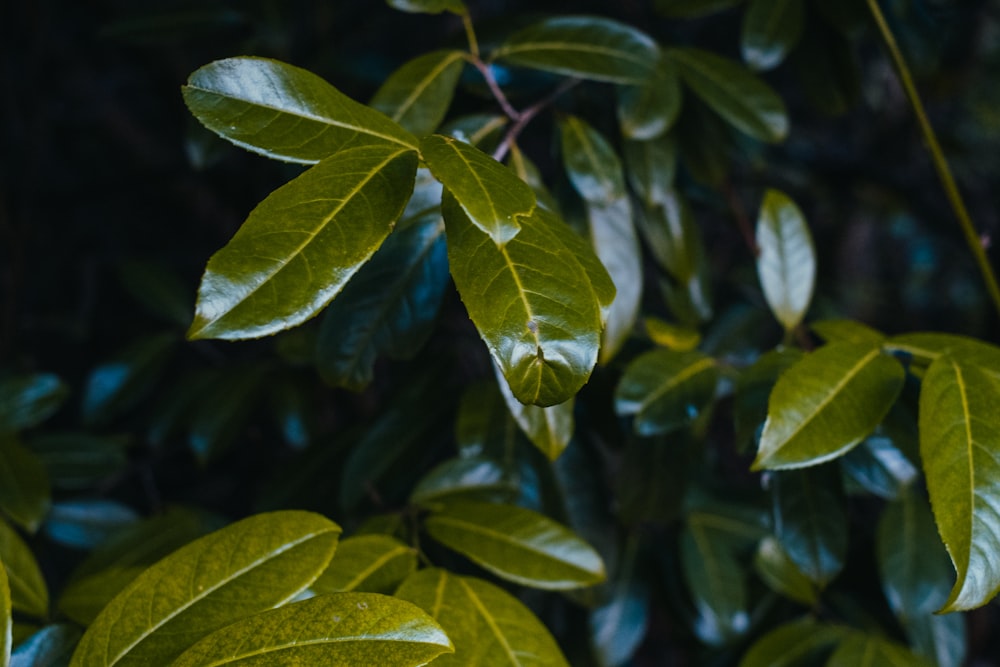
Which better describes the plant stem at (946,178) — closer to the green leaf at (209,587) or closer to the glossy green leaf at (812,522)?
the glossy green leaf at (812,522)

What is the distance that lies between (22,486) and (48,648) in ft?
1.29

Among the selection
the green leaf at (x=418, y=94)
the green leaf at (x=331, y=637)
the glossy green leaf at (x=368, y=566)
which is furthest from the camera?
the green leaf at (x=418, y=94)

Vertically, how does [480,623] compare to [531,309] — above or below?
below

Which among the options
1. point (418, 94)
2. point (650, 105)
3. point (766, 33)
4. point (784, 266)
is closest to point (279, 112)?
point (418, 94)

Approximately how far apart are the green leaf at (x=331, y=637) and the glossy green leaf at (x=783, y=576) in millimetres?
575

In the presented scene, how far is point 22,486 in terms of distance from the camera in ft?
2.62

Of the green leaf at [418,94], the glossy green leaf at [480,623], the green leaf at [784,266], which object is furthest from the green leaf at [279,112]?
the green leaf at [784,266]

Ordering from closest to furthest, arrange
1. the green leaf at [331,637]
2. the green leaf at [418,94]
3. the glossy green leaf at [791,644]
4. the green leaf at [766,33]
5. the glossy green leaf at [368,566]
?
the green leaf at [331,637], the glossy green leaf at [368,566], the green leaf at [418,94], the glossy green leaf at [791,644], the green leaf at [766,33]

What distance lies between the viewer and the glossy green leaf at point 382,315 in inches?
26.1

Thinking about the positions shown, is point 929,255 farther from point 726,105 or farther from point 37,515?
point 37,515

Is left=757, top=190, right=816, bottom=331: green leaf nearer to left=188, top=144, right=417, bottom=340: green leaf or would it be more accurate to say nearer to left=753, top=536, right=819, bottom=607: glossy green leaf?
left=753, top=536, right=819, bottom=607: glossy green leaf

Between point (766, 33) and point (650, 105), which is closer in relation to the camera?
point (650, 105)

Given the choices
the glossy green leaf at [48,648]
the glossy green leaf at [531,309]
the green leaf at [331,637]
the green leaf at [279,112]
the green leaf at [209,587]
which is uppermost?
the green leaf at [279,112]

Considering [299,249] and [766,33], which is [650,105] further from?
[299,249]
